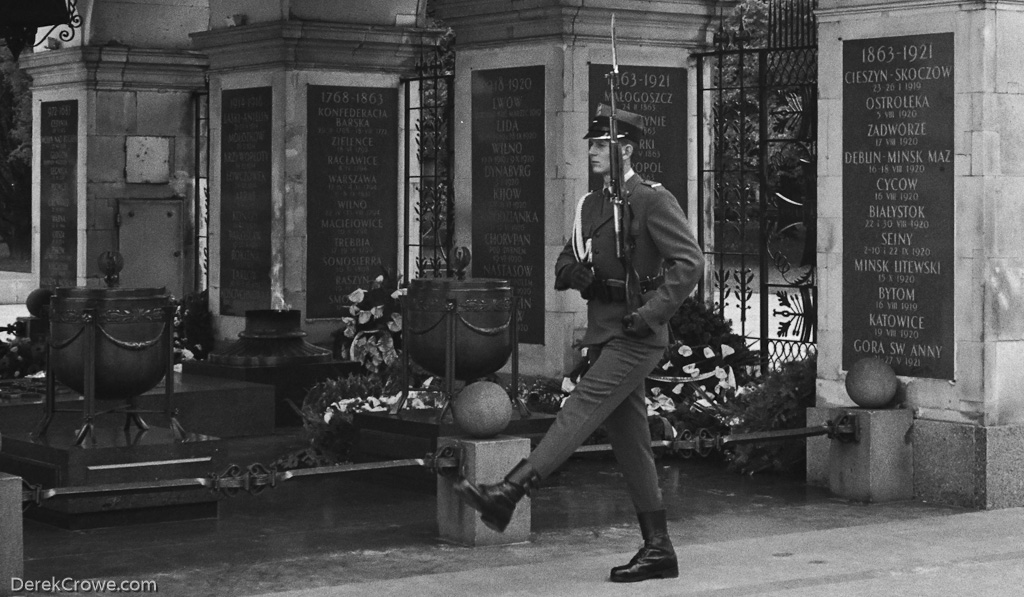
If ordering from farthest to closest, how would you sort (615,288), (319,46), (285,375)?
(319,46), (285,375), (615,288)

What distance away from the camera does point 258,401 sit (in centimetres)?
1326

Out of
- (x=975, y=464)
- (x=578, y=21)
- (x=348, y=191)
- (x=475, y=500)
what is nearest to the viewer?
(x=475, y=500)

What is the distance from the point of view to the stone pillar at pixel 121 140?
727 inches

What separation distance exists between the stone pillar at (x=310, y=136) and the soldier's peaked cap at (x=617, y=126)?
8250mm

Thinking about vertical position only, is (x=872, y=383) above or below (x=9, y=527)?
above

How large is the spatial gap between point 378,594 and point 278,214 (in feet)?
29.2

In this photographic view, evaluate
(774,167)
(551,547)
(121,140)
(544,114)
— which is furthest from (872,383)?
(121,140)

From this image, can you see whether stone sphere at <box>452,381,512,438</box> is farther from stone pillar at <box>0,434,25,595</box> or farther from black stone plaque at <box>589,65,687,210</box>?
black stone plaque at <box>589,65,687,210</box>

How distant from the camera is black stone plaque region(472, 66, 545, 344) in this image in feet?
44.2

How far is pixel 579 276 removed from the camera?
308 inches

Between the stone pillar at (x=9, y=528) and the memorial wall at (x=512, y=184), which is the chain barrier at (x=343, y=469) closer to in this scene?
the stone pillar at (x=9, y=528)

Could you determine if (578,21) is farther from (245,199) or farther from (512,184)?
(245,199)

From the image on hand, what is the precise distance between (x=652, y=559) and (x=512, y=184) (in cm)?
627

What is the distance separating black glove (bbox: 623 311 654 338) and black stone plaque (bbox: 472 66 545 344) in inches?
226
